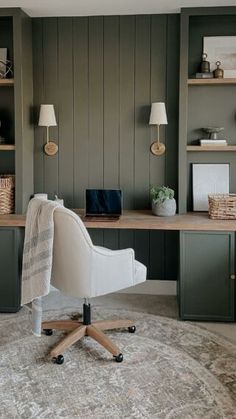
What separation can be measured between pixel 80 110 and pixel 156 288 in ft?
5.54

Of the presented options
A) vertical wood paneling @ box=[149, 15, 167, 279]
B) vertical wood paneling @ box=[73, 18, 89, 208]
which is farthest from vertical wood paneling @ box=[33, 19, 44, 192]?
vertical wood paneling @ box=[149, 15, 167, 279]

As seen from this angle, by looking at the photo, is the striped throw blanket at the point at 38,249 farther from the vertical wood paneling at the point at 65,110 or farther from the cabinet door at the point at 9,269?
the vertical wood paneling at the point at 65,110

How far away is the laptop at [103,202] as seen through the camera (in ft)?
12.4

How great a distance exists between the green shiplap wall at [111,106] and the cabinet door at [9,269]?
0.73 m

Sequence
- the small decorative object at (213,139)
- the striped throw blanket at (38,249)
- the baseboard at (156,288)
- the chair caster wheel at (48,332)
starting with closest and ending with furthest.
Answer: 1. the striped throw blanket at (38,249)
2. the chair caster wheel at (48,332)
3. the small decorative object at (213,139)
4. the baseboard at (156,288)

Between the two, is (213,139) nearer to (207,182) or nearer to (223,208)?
(207,182)

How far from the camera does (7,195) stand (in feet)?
12.7

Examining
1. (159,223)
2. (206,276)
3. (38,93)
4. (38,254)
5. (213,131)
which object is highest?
(38,93)

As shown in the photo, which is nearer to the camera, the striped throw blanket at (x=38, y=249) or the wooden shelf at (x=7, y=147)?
the striped throw blanket at (x=38, y=249)

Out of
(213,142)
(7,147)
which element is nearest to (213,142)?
(213,142)

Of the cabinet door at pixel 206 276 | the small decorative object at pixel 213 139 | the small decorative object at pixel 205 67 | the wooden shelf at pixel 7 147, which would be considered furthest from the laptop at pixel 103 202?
the small decorative object at pixel 205 67

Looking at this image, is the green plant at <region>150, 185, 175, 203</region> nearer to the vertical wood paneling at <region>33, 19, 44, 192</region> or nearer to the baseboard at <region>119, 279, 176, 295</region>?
the baseboard at <region>119, 279, 176, 295</region>

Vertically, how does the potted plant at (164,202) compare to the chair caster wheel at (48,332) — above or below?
above

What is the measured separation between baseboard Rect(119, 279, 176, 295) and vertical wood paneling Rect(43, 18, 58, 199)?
1.13m
